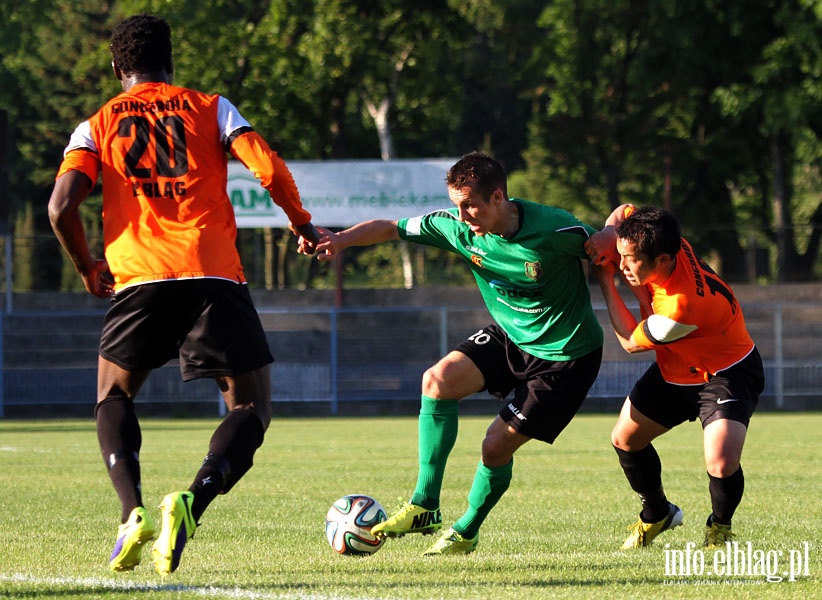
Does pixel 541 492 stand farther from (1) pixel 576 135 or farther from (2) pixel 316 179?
(1) pixel 576 135

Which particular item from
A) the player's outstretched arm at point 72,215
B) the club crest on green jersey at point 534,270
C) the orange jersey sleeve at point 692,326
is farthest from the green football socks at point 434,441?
the player's outstretched arm at point 72,215

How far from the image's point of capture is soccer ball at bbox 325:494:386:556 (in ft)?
19.8

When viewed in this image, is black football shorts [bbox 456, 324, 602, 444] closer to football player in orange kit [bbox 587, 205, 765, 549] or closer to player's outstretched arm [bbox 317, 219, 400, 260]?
football player in orange kit [bbox 587, 205, 765, 549]

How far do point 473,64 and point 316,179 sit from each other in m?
21.1

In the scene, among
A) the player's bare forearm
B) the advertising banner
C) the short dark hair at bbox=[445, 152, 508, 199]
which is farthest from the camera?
the advertising banner

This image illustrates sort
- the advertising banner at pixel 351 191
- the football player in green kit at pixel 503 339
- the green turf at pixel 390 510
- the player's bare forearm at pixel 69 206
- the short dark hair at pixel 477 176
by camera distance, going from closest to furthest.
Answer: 1. the player's bare forearm at pixel 69 206
2. the green turf at pixel 390 510
3. the short dark hair at pixel 477 176
4. the football player in green kit at pixel 503 339
5. the advertising banner at pixel 351 191

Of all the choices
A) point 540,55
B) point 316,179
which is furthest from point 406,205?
point 540,55

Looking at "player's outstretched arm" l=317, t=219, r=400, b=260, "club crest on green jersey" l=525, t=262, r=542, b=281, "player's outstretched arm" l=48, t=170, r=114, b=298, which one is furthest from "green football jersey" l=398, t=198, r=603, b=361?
"player's outstretched arm" l=48, t=170, r=114, b=298

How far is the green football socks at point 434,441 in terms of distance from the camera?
6262 millimetres

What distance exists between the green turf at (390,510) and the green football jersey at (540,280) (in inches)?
40.5

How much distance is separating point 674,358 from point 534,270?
35.1 inches

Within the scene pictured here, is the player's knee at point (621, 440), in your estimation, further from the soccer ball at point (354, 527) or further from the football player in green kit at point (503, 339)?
the soccer ball at point (354, 527)

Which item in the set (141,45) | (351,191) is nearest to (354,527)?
(141,45)

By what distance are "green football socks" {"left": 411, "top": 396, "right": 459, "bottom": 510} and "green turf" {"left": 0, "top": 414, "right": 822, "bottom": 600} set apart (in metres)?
0.34
